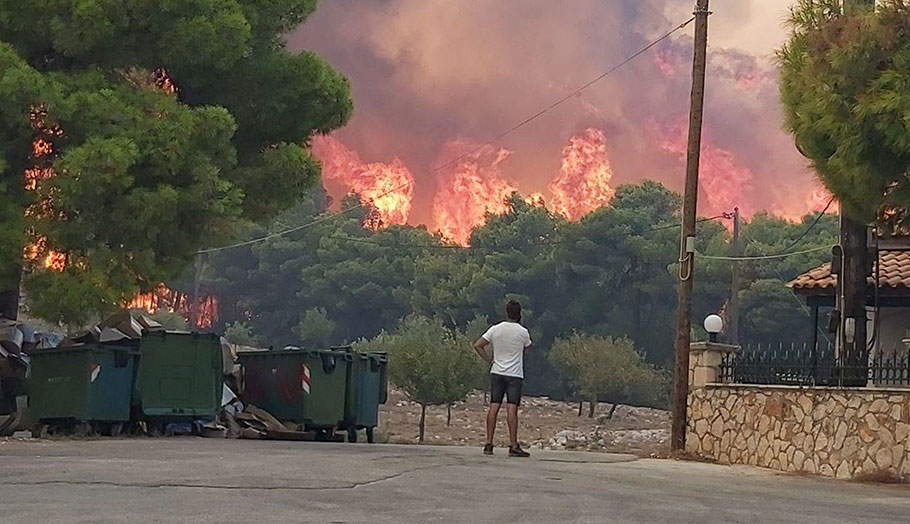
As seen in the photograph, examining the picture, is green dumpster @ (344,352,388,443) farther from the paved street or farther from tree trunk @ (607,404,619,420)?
tree trunk @ (607,404,619,420)

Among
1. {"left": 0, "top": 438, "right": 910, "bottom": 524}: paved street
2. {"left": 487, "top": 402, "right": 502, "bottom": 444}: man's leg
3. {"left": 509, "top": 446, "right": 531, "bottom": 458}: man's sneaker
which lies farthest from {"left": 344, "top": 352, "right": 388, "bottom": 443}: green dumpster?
{"left": 487, "top": 402, "right": 502, "bottom": 444}: man's leg

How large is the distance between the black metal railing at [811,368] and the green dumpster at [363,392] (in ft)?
20.5

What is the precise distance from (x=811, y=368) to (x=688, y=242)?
3.95 metres

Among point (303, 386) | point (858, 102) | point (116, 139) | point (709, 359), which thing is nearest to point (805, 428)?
point (709, 359)

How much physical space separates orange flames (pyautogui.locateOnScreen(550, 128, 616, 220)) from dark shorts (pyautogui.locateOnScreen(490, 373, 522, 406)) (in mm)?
85893

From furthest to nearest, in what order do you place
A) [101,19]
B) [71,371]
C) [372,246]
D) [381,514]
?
[372,246] < [101,19] < [71,371] < [381,514]

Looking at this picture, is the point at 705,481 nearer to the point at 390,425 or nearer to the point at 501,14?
the point at 390,425

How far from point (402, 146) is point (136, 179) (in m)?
A: 94.9

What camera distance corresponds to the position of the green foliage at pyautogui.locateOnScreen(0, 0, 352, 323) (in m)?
21.2

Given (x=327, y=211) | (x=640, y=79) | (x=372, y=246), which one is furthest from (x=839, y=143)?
(x=640, y=79)

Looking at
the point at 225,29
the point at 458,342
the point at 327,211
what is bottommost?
the point at 458,342

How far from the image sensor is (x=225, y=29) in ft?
75.4

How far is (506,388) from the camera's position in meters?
16.2

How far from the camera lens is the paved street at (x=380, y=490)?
9.12m
